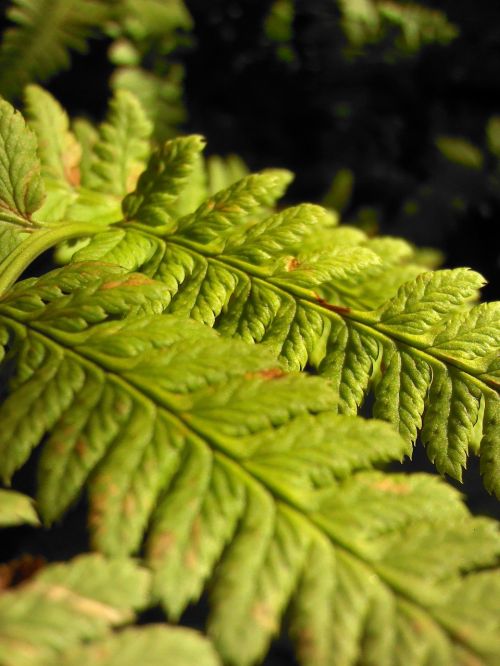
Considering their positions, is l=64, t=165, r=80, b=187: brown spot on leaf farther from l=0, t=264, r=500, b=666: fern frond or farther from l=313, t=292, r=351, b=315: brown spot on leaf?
l=313, t=292, r=351, b=315: brown spot on leaf

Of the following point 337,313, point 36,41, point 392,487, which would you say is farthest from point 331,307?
point 36,41

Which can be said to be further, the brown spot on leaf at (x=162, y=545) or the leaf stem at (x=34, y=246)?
the leaf stem at (x=34, y=246)

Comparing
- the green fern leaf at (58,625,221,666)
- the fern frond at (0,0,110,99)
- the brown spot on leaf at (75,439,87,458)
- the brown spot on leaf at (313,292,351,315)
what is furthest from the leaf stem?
the fern frond at (0,0,110,99)

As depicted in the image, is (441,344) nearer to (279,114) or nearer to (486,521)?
(486,521)

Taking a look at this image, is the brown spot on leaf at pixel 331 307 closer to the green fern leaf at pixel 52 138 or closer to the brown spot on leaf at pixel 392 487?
the brown spot on leaf at pixel 392 487

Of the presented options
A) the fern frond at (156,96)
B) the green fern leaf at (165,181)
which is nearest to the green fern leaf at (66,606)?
the green fern leaf at (165,181)

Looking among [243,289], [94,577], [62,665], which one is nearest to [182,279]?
[243,289]
